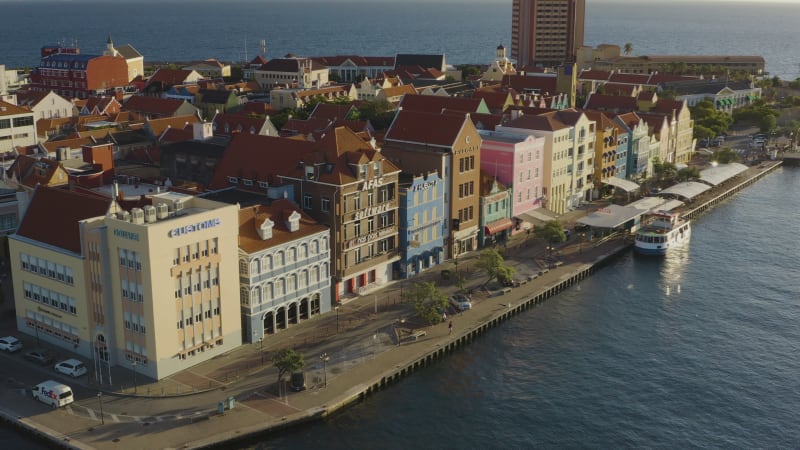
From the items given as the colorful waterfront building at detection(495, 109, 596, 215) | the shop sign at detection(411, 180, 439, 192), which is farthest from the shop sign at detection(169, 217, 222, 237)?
the colorful waterfront building at detection(495, 109, 596, 215)

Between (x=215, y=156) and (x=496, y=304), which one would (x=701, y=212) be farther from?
(x=215, y=156)

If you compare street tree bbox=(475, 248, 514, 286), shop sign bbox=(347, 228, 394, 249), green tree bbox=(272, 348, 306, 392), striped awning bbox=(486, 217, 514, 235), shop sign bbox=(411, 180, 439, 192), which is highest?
shop sign bbox=(411, 180, 439, 192)

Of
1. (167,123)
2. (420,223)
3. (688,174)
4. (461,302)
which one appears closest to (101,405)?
(461,302)

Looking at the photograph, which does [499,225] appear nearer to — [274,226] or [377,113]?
[274,226]

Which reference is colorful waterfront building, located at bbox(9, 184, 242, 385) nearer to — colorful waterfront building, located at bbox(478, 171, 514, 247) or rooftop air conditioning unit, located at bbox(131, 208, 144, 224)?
rooftop air conditioning unit, located at bbox(131, 208, 144, 224)

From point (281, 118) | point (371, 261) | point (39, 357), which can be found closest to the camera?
point (39, 357)

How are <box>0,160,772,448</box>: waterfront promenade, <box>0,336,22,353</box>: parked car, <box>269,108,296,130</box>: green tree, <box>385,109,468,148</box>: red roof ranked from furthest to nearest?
<box>269,108,296,130</box>: green tree, <box>385,109,468,148</box>: red roof, <box>0,336,22,353</box>: parked car, <box>0,160,772,448</box>: waterfront promenade

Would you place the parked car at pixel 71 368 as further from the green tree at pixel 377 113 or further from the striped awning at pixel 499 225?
the green tree at pixel 377 113
